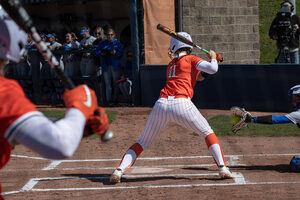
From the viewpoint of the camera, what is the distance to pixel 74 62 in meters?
14.8

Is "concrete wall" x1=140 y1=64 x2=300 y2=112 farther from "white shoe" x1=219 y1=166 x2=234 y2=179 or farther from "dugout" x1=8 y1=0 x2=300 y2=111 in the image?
"white shoe" x1=219 y1=166 x2=234 y2=179

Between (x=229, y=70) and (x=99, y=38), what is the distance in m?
3.77

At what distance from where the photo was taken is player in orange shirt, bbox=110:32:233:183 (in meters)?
6.31

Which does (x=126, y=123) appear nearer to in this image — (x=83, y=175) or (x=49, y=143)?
(x=83, y=175)

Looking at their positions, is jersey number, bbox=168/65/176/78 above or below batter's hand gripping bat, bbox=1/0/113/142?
below

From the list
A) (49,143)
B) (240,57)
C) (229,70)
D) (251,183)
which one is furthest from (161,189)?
(240,57)

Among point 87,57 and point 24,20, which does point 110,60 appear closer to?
point 87,57

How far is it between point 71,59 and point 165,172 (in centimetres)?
828

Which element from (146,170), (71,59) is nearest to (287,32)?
(71,59)

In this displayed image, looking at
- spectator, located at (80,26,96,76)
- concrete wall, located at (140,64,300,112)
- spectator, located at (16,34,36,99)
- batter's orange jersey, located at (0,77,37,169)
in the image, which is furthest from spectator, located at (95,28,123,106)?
batter's orange jersey, located at (0,77,37,169)

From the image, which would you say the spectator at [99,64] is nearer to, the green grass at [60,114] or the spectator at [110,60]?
the spectator at [110,60]

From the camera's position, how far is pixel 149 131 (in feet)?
21.0

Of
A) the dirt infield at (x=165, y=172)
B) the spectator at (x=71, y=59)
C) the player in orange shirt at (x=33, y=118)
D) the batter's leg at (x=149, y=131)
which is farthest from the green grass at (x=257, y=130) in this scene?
the player in orange shirt at (x=33, y=118)

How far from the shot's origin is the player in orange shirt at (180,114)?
6.31m
